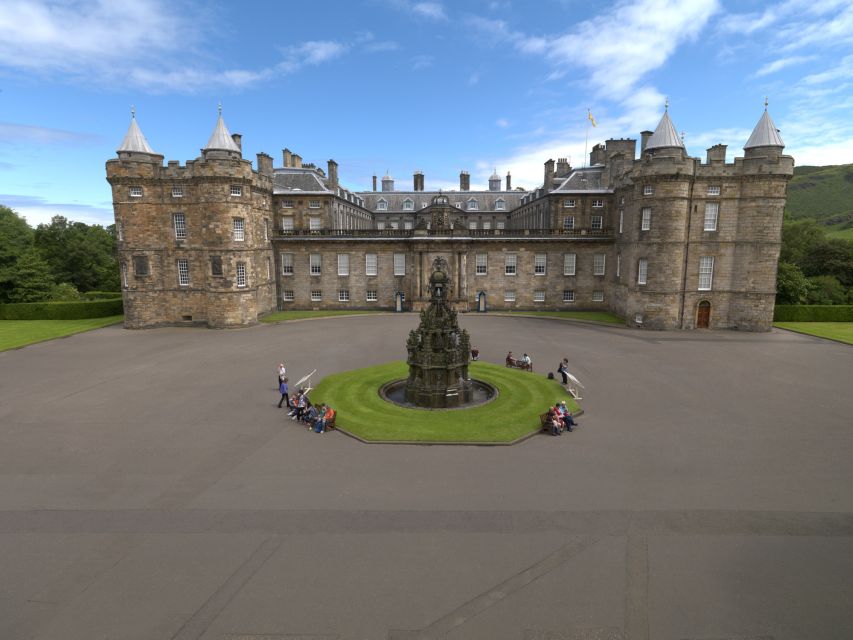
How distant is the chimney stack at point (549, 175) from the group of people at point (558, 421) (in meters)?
42.2

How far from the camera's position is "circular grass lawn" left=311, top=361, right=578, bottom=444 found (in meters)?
16.3

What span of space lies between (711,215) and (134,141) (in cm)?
4601

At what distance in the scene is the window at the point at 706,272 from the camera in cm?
3753

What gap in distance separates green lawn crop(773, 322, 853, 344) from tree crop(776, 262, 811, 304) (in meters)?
3.16

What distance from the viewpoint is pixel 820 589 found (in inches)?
352

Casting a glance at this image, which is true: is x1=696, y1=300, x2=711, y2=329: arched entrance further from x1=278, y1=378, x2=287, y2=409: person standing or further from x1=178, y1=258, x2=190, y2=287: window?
x1=178, y1=258, x2=190, y2=287: window

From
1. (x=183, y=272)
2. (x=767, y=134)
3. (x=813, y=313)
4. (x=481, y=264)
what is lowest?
(x=813, y=313)

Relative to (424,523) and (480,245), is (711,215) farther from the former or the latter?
(424,523)

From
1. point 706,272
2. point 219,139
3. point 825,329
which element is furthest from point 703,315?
point 219,139

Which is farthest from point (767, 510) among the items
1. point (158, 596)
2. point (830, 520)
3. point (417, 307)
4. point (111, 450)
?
point (417, 307)

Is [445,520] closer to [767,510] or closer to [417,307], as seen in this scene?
[767,510]

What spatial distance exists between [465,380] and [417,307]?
88.0 feet

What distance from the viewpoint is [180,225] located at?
39.2 metres

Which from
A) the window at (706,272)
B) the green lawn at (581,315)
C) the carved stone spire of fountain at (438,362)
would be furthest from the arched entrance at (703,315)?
the carved stone spire of fountain at (438,362)
